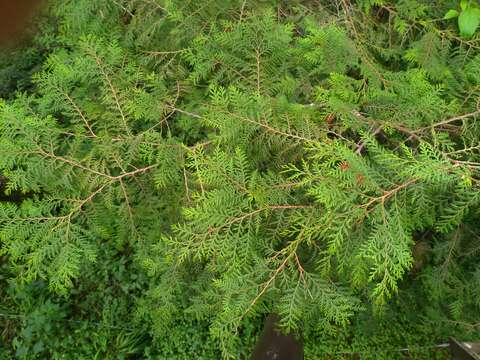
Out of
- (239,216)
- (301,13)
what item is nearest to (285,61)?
(301,13)

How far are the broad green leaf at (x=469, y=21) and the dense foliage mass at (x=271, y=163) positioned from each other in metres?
0.08

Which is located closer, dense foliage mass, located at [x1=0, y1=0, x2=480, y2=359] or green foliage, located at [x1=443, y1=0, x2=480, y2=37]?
dense foliage mass, located at [x1=0, y1=0, x2=480, y2=359]

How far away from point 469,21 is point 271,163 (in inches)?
50.0

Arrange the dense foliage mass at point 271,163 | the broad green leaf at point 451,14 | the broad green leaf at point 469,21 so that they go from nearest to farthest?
the dense foliage mass at point 271,163 → the broad green leaf at point 469,21 → the broad green leaf at point 451,14

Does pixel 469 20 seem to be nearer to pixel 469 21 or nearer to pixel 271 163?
pixel 469 21

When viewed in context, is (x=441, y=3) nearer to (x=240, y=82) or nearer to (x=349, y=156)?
(x=240, y=82)

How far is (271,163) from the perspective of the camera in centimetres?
216

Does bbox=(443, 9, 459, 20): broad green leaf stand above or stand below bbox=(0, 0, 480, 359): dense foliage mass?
above

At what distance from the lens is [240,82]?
90.0 inches

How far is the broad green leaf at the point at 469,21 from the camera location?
7.18 ft

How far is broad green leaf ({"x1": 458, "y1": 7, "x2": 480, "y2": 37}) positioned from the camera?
2188mm

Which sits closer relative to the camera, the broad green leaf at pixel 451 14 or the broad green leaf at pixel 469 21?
the broad green leaf at pixel 469 21

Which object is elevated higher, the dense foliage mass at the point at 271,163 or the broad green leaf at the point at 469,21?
the broad green leaf at the point at 469,21

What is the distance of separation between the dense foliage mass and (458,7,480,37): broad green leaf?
0.08 metres
